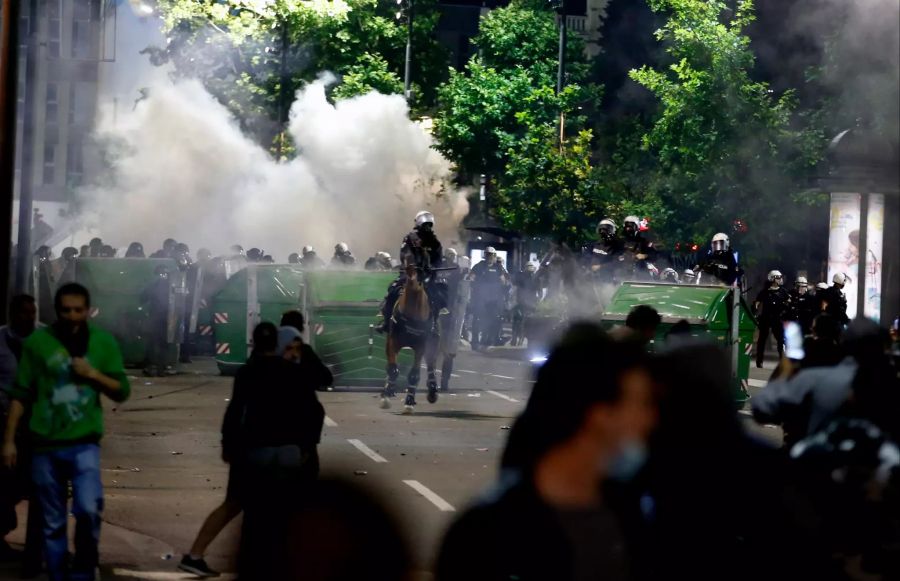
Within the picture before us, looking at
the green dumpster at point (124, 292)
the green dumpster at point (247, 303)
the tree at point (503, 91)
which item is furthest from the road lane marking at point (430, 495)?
the tree at point (503, 91)

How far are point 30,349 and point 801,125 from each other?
26.9 m

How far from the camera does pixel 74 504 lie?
795 cm

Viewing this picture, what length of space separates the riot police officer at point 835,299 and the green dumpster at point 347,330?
7407 mm

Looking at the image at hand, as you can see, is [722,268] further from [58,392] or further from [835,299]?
[58,392]

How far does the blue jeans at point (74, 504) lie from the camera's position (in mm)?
7953

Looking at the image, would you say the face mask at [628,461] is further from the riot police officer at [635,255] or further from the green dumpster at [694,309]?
the riot police officer at [635,255]

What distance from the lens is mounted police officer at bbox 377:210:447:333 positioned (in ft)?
59.0

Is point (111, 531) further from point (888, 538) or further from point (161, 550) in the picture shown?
point (888, 538)

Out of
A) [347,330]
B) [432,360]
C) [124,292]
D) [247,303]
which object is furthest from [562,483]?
[124,292]

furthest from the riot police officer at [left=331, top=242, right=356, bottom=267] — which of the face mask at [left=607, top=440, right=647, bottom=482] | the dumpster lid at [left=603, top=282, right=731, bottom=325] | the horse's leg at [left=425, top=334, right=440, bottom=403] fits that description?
the face mask at [left=607, top=440, right=647, bottom=482]

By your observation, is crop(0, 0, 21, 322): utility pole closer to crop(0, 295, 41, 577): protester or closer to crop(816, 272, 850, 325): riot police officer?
crop(0, 295, 41, 577): protester

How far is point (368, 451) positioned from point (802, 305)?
13.7 metres

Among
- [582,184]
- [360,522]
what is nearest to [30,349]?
[360,522]

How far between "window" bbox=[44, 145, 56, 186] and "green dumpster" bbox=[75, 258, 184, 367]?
6922 centimetres
